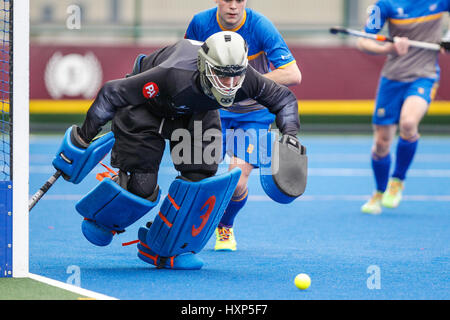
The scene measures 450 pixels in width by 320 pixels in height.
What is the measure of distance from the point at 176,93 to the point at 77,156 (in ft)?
2.00

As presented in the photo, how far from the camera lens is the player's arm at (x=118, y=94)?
4270mm

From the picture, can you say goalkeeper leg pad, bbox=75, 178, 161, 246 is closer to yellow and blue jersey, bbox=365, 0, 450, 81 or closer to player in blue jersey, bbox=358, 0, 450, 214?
player in blue jersey, bbox=358, 0, 450, 214

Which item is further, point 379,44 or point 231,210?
point 379,44

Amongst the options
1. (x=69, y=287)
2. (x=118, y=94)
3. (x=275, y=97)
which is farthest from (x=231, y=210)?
(x=69, y=287)

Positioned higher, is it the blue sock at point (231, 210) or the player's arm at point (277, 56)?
the player's arm at point (277, 56)

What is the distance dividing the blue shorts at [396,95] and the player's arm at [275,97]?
2.86 m

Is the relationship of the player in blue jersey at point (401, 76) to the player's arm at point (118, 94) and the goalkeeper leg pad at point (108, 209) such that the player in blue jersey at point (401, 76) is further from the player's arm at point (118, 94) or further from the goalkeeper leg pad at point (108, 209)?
the player's arm at point (118, 94)

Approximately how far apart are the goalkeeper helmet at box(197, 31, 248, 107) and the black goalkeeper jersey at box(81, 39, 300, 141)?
136 millimetres

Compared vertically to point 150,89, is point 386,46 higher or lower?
lower

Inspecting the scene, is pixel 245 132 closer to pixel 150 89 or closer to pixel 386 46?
pixel 150 89

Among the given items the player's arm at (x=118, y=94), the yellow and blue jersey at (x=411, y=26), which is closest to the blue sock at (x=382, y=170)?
the yellow and blue jersey at (x=411, y=26)

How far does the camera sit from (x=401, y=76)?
7160mm

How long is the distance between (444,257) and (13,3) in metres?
2.86

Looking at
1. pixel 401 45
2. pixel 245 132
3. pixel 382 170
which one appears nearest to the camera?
pixel 245 132
